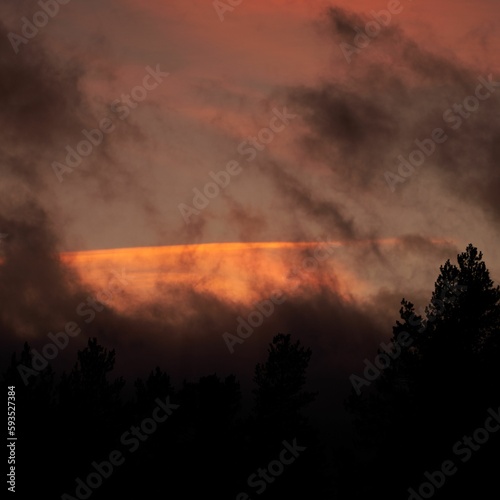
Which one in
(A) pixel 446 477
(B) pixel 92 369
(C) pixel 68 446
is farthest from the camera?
(B) pixel 92 369

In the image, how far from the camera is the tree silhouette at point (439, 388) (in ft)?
169

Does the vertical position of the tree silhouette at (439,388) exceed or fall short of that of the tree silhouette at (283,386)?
it falls short

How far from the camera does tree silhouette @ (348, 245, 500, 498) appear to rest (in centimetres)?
5166

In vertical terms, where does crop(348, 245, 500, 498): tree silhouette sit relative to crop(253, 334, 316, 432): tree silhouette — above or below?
below

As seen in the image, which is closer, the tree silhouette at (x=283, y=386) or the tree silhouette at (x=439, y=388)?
the tree silhouette at (x=439, y=388)

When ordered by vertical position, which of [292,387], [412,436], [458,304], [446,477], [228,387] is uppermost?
[228,387]

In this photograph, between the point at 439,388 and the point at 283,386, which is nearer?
the point at 439,388

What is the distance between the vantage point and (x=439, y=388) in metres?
53.1

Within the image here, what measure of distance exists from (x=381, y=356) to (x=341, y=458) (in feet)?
24.6

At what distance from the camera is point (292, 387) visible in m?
71.1

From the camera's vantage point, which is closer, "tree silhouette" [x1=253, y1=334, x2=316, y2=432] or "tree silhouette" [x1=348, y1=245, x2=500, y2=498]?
"tree silhouette" [x1=348, y1=245, x2=500, y2=498]

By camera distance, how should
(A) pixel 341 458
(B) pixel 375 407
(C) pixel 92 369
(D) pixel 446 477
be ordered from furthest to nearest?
1. (C) pixel 92 369
2. (A) pixel 341 458
3. (B) pixel 375 407
4. (D) pixel 446 477

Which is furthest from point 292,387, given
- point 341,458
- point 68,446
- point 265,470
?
point 68,446

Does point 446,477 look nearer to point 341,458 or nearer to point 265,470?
point 341,458
